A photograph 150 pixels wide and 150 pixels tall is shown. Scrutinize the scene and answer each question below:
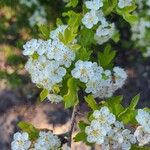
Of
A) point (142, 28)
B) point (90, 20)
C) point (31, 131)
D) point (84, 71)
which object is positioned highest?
point (90, 20)

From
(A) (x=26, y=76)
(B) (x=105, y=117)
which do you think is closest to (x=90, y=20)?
(B) (x=105, y=117)

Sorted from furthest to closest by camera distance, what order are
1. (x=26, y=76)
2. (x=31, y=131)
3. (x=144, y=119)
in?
1. (x=26, y=76)
2. (x=31, y=131)
3. (x=144, y=119)

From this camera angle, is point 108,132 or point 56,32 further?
point 56,32

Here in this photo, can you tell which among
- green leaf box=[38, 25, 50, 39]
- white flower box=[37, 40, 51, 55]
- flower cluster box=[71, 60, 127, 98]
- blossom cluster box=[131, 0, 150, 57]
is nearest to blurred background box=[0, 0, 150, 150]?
blossom cluster box=[131, 0, 150, 57]

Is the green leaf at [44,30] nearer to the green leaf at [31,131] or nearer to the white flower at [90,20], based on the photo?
the white flower at [90,20]

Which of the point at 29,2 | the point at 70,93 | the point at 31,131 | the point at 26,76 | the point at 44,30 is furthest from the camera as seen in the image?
the point at 26,76

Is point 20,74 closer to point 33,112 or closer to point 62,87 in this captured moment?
point 33,112

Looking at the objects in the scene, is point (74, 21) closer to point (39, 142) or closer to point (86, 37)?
point (86, 37)

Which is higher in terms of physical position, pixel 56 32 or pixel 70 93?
pixel 56 32
